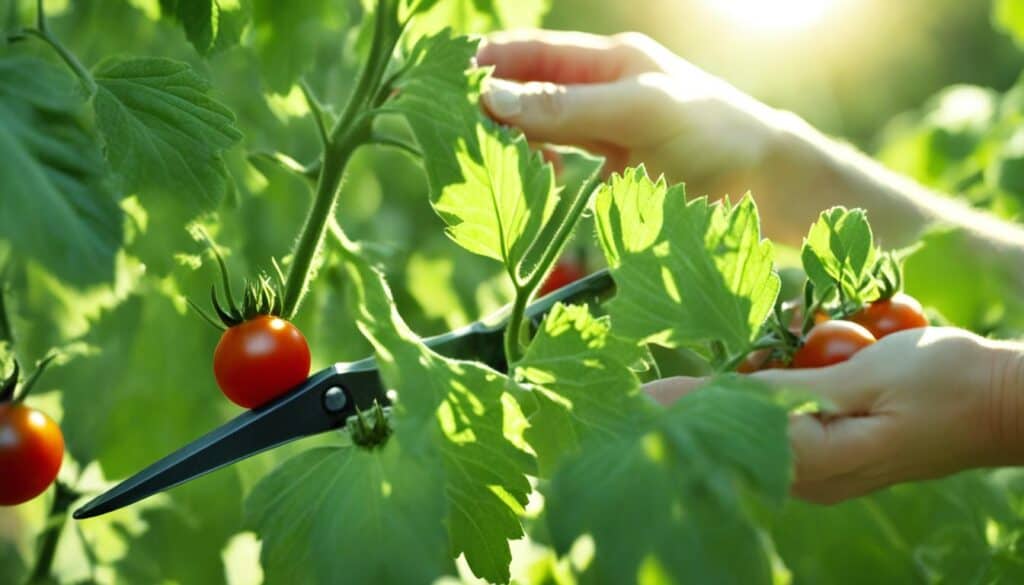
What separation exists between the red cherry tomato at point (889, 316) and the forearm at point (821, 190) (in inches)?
15.5

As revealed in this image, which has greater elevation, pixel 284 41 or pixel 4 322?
pixel 284 41

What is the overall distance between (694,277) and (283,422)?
9.0 inches

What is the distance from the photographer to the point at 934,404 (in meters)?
0.63

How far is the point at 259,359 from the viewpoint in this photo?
2.00ft

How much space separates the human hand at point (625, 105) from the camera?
0.94 metres

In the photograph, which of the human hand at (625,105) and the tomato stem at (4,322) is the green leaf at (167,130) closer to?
the tomato stem at (4,322)

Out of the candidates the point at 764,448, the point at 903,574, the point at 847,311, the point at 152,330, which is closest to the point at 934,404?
the point at 847,311

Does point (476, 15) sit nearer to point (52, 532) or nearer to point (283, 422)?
point (283, 422)

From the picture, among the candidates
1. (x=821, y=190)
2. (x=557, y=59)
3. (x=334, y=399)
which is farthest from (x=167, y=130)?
(x=821, y=190)

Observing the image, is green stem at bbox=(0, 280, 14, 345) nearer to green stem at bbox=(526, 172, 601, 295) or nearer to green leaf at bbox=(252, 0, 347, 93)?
green leaf at bbox=(252, 0, 347, 93)

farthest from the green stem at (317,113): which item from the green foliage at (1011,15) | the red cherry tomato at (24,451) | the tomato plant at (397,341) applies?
the green foliage at (1011,15)

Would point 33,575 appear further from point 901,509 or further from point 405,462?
point 901,509

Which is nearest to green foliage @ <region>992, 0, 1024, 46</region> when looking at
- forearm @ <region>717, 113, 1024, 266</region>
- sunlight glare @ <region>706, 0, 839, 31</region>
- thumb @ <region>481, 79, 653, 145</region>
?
forearm @ <region>717, 113, 1024, 266</region>

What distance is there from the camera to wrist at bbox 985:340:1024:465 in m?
Result: 0.64
